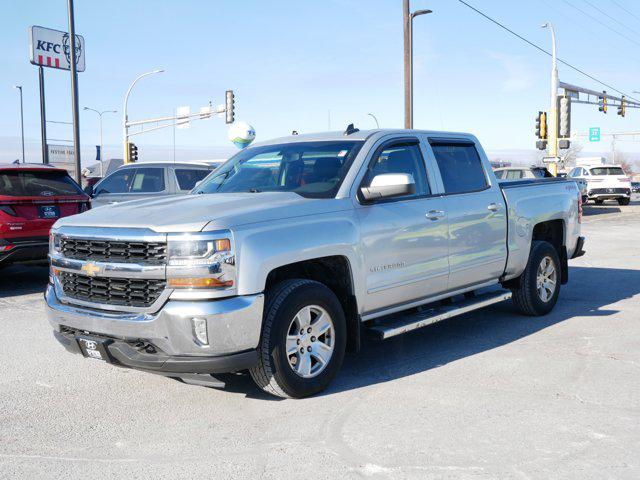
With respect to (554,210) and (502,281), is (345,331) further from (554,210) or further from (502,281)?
(554,210)

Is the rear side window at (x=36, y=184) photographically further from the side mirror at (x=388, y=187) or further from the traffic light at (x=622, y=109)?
the traffic light at (x=622, y=109)

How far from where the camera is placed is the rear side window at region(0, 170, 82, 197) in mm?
9367

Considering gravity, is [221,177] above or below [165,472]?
above

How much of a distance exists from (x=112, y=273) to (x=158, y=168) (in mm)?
8809

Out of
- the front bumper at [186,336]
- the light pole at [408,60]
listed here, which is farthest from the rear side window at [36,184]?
the light pole at [408,60]

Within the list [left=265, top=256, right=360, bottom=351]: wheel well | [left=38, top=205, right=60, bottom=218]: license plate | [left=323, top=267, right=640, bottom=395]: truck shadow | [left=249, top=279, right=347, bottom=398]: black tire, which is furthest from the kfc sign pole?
[left=249, top=279, right=347, bottom=398]: black tire

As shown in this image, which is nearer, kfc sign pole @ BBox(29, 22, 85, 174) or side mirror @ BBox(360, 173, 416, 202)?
side mirror @ BBox(360, 173, 416, 202)

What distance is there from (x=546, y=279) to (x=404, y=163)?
2656mm

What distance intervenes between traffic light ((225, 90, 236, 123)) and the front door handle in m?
32.4

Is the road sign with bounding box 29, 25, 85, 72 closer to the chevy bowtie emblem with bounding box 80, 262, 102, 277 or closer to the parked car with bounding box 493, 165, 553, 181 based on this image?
the parked car with bounding box 493, 165, 553, 181

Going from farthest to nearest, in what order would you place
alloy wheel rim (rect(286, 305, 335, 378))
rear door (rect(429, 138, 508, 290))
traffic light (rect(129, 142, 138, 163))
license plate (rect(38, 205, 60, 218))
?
1. traffic light (rect(129, 142, 138, 163))
2. license plate (rect(38, 205, 60, 218))
3. rear door (rect(429, 138, 508, 290))
4. alloy wheel rim (rect(286, 305, 335, 378))

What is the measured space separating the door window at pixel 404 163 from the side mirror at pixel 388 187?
13.0 inches

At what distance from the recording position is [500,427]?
4305 millimetres

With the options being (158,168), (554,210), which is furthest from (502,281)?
(158,168)
